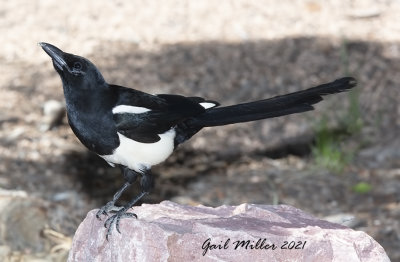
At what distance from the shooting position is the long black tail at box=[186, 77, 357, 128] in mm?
3625

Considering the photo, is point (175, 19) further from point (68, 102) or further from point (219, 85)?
point (68, 102)

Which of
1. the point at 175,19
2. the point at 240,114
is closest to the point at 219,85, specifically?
the point at 175,19

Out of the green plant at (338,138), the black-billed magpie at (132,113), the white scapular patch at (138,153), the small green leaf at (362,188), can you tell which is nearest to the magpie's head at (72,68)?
the black-billed magpie at (132,113)

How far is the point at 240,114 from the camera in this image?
3795mm

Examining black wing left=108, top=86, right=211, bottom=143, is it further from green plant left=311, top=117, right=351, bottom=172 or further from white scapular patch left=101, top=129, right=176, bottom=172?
green plant left=311, top=117, right=351, bottom=172

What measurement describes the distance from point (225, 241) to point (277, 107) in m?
0.78

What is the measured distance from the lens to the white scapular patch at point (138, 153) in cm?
378

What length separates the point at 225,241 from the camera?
11.0 ft

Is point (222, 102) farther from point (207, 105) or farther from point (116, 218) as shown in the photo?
point (116, 218)

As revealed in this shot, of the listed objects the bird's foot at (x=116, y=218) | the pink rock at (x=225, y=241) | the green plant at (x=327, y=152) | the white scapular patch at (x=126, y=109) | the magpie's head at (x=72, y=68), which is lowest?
the green plant at (x=327, y=152)

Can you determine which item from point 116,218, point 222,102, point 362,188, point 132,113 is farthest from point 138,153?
point 222,102

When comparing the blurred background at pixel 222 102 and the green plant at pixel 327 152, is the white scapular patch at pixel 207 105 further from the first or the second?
the green plant at pixel 327 152

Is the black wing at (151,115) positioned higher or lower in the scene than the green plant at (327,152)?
higher

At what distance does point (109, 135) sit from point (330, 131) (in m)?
3.64
